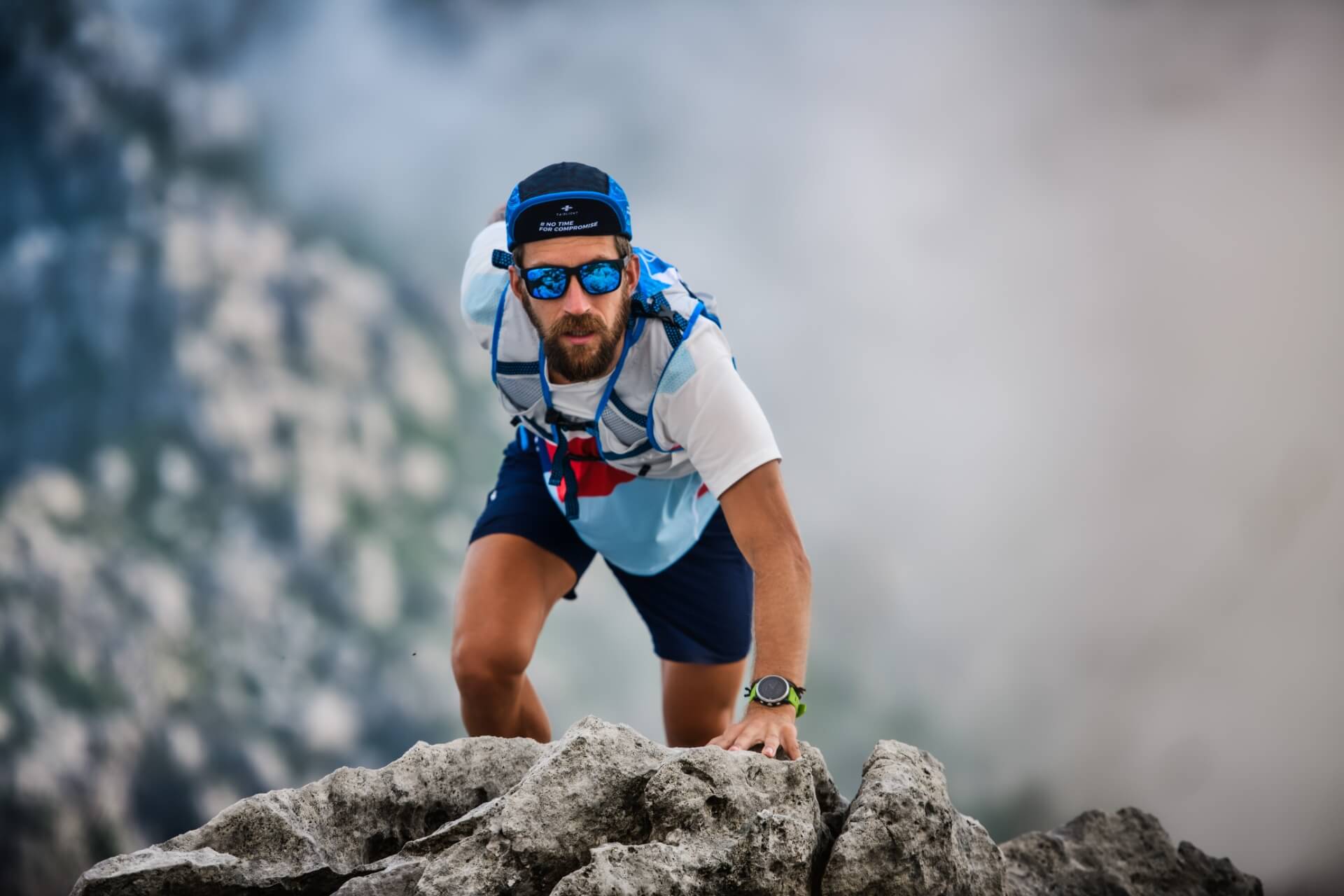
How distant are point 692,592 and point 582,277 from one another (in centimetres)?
152

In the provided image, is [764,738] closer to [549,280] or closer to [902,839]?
[902,839]

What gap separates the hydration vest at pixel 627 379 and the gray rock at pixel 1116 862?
5.78ft

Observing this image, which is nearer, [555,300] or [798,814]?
[798,814]

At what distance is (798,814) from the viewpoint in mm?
2947

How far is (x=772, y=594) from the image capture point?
3461 mm

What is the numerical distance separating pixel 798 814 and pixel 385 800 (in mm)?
1280

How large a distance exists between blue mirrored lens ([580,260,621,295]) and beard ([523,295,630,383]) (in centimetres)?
7

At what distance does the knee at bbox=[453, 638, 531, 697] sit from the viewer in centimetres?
423

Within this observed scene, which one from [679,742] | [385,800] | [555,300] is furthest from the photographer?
[679,742]

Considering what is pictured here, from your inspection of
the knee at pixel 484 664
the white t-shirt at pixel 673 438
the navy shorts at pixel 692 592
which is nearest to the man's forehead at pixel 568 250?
the white t-shirt at pixel 673 438

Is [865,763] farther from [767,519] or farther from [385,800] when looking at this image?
[385,800]

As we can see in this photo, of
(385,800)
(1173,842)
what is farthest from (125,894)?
(1173,842)

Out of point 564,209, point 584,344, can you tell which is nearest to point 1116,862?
point 584,344

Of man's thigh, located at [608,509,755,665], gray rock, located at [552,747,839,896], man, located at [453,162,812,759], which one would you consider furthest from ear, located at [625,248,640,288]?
gray rock, located at [552,747,839,896]
